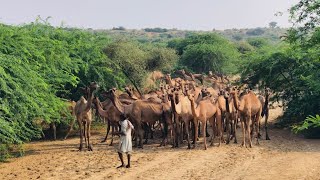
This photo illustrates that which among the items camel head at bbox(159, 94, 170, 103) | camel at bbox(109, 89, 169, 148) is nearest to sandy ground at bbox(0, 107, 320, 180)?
camel at bbox(109, 89, 169, 148)

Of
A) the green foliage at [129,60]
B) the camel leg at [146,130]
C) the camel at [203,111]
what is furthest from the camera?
the green foliage at [129,60]

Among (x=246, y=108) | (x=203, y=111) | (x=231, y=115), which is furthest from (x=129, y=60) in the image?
(x=246, y=108)

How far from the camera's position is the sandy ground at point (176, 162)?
11.6 m

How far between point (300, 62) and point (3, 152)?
39.3 ft

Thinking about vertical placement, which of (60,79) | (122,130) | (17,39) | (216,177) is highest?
(17,39)

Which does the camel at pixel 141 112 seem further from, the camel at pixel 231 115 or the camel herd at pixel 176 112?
the camel at pixel 231 115

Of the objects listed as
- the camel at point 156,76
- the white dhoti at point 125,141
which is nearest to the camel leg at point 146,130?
the white dhoti at point 125,141

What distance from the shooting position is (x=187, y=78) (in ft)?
86.5

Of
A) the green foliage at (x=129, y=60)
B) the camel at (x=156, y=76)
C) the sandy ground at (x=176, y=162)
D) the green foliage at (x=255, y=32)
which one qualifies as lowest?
the sandy ground at (x=176, y=162)

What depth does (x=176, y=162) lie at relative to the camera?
12875 mm

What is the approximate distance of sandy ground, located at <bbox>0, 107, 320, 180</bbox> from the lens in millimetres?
11578

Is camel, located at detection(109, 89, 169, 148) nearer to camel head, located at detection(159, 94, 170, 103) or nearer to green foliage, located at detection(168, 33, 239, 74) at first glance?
camel head, located at detection(159, 94, 170, 103)

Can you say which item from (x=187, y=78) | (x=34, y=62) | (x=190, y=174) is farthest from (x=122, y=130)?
(x=187, y=78)

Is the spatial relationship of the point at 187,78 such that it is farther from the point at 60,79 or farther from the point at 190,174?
the point at 190,174
